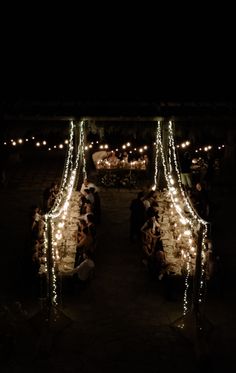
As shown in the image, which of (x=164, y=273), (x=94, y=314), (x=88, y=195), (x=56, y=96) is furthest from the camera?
(x=88, y=195)

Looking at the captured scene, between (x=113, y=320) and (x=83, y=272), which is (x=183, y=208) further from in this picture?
(x=113, y=320)

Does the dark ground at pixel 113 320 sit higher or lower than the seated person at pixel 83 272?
lower

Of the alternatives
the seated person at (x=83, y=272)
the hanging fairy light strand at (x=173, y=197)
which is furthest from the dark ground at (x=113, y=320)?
the seated person at (x=83, y=272)

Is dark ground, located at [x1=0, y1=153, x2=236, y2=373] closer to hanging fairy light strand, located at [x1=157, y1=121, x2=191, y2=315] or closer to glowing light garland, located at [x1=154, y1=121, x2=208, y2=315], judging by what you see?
hanging fairy light strand, located at [x1=157, y1=121, x2=191, y2=315]

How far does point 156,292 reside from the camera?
1037 cm

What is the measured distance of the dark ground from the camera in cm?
782

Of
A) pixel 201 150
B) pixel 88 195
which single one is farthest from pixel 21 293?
pixel 201 150

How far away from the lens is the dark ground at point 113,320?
25.7 ft

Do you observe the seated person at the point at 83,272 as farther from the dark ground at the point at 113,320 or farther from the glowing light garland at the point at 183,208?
the glowing light garland at the point at 183,208

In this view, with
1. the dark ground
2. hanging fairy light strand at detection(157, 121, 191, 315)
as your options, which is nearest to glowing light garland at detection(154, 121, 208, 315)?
hanging fairy light strand at detection(157, 121, 191, 315)

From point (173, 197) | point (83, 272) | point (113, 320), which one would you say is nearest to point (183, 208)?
point (173, 197)

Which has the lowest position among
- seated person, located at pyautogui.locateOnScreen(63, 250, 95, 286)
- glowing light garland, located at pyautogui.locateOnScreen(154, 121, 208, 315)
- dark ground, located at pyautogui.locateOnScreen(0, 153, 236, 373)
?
dark ground, located at pyautogui.locateOnScreen(0, 153, 236, 373)

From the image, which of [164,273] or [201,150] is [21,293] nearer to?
[164,273]

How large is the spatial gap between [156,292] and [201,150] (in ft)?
34.9
